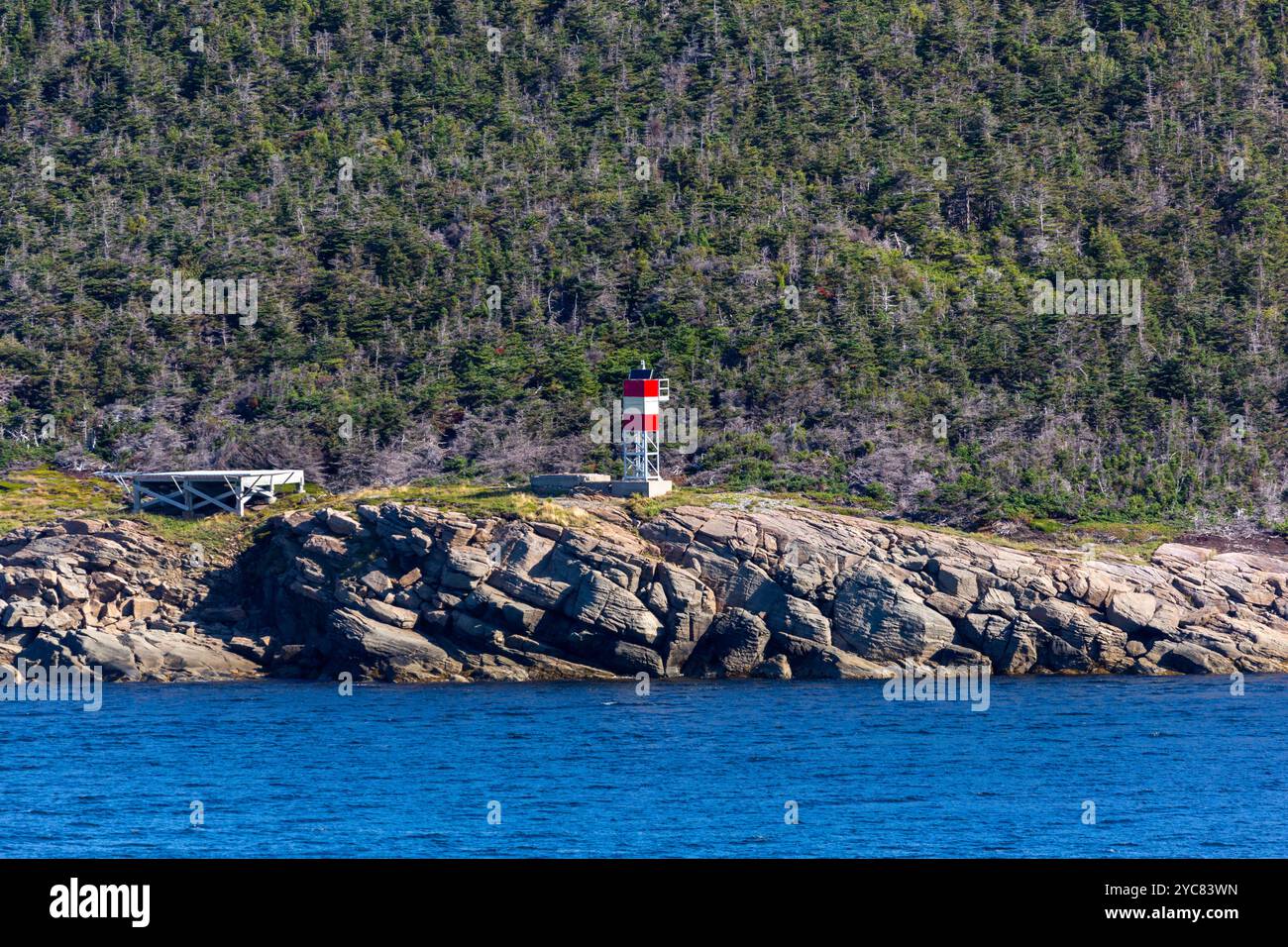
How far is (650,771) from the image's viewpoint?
173ft

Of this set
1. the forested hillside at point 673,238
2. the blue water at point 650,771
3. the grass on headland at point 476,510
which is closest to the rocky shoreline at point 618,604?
the grass on headland at point 476,510

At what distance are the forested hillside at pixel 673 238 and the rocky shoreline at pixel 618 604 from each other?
909 cm

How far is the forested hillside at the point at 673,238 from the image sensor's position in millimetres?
85375

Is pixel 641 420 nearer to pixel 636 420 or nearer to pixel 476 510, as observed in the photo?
pixel 636 420

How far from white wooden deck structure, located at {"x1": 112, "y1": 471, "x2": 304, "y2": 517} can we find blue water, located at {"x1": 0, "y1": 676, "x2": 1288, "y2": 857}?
1013cm

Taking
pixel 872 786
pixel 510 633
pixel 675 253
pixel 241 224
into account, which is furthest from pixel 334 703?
pixel 241 224

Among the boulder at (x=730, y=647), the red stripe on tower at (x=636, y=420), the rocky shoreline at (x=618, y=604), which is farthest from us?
the red stripe on tower at (x=636, y=420)

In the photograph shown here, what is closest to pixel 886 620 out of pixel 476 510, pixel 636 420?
pixel 636 420

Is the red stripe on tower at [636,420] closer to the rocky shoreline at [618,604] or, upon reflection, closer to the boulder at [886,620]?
the rocky shoreline at [618,604]

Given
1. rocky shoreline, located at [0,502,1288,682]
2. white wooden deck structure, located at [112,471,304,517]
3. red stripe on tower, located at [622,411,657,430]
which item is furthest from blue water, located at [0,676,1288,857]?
red stripe on tower, located at [622,411,657,430]

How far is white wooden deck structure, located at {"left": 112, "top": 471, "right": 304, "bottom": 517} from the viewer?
75188 mm

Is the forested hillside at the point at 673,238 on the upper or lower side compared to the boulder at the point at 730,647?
upper

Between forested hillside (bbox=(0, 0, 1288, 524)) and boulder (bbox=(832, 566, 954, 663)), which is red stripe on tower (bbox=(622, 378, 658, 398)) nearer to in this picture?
forested hillside (bbox=(0, 0, 1288, 524))

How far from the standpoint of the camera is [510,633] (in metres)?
67.5
